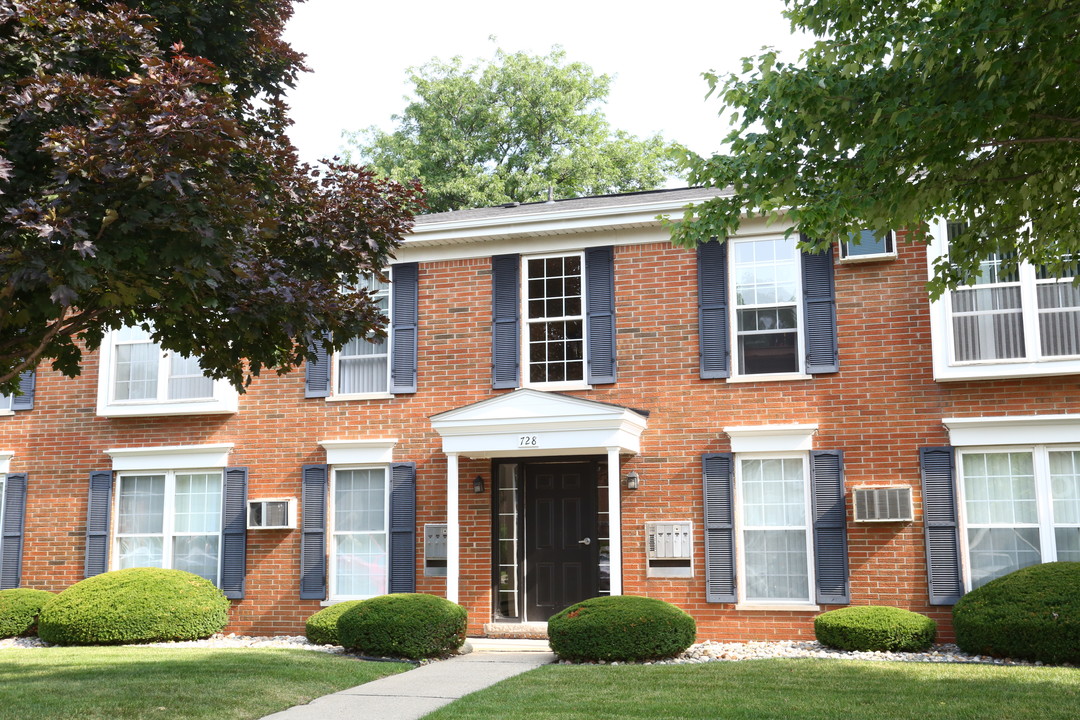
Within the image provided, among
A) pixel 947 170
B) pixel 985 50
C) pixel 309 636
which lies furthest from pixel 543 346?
pixel 985 50

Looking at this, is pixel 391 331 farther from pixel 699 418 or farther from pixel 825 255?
pixel 825 255

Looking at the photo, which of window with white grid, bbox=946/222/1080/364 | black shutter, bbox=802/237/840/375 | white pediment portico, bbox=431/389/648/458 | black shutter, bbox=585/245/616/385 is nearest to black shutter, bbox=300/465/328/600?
white pediment portico, bbox=431/389/648/458

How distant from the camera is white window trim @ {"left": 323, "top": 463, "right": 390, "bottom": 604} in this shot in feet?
47.4

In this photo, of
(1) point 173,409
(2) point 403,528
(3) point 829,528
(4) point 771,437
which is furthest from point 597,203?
(1) point 173,409

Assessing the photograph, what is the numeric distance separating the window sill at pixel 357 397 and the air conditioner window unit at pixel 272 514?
156 cm

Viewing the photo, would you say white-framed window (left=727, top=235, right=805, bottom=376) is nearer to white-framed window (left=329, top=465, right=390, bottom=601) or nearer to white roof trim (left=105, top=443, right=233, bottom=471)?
white-framed window (left=329, top=465, right=390, bottom=601)

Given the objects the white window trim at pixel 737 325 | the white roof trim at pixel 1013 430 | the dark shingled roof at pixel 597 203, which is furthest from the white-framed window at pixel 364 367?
the white roof trim at pixel 1013 430

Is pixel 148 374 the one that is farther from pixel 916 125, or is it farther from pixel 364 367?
pixel 916 125

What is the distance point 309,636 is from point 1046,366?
9.75 m

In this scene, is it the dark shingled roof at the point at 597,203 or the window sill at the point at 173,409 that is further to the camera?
the window sill at the point at 173,409

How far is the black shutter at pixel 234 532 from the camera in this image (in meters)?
14.8

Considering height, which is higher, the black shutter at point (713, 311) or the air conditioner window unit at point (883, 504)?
the black shutter at point (713, 311)

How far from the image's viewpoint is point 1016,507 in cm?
1245

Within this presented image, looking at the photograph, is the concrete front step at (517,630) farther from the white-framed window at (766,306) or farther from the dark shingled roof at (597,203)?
the dark shingled roof at (597,203)
